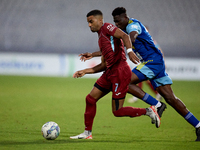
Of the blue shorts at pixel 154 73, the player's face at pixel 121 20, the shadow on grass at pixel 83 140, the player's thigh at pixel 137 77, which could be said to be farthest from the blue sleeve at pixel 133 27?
the shadow on grass at pixel 83 140

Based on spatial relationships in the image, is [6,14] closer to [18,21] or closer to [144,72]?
[18,21]

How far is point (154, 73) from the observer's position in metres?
5.38

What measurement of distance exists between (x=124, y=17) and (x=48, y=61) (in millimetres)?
12813

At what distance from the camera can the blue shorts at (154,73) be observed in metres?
5.38

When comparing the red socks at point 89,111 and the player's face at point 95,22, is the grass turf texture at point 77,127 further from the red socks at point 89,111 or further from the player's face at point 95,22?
the player's face at point 95,22

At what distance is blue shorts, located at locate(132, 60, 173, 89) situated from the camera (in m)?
5.38

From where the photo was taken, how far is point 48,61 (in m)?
17.9

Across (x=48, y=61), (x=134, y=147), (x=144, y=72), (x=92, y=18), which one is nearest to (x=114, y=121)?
(x=144, y=72)

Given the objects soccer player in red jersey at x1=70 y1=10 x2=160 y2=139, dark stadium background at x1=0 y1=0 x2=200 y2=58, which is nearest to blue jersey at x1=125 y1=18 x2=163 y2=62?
soccer player in red jersey at x1=70 y1=10 x2=160 y2=139

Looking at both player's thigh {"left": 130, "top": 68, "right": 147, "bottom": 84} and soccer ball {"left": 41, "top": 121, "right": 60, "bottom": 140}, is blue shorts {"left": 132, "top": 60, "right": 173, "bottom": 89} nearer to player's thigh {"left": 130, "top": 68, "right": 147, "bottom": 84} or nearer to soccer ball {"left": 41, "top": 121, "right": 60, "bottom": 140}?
player's thigh {"left": 130, "top": 68, "right": 147, "bottom": 84}

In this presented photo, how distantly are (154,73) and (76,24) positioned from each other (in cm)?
1883

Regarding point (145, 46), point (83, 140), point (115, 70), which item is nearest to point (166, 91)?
point (145, 46)

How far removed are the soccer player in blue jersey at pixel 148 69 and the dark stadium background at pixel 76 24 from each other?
17128 millimetres

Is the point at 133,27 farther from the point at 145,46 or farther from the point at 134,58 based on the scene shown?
the point at 134,58
